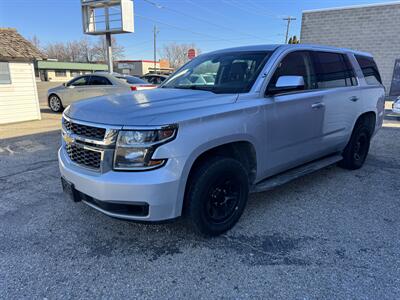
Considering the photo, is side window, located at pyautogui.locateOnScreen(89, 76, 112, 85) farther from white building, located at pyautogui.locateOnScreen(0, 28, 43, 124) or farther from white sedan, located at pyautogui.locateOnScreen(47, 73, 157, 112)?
white building, located at pyautogui.locateOnScreen(0, 28, 43, 124)

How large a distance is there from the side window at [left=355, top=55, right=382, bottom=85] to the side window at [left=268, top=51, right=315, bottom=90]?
160 cm

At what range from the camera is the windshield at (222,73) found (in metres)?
3.40

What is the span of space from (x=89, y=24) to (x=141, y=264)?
47.1 ft

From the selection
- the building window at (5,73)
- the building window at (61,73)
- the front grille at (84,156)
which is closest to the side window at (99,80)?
the building window at (5,73)

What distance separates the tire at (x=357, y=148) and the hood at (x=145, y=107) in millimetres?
2899

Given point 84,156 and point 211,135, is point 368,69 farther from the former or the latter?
point 84,156

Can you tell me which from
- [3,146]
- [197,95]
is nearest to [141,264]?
[197,95]

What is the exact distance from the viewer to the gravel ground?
244 cm

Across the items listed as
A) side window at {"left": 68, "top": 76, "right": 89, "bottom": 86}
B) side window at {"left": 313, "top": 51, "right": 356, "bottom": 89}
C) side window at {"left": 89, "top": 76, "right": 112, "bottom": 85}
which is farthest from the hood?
side window at {"left": 68, "top": 76, "right": 89, "bottom": 86}

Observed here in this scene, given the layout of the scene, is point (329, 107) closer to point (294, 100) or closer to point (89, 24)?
point (294, 100)

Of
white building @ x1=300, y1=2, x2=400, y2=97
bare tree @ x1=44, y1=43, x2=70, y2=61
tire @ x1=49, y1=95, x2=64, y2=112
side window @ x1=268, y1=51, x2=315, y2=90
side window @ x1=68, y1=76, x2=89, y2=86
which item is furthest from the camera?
bare tree @ x1=44, y1=43, x2=70, y2=61

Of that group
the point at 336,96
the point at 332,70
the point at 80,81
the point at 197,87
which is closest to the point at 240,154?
the point at 197,87

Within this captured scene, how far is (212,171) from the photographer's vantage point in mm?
2844

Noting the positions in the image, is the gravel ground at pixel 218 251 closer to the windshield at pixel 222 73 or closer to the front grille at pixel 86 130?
the front grille at pixel 86 130
